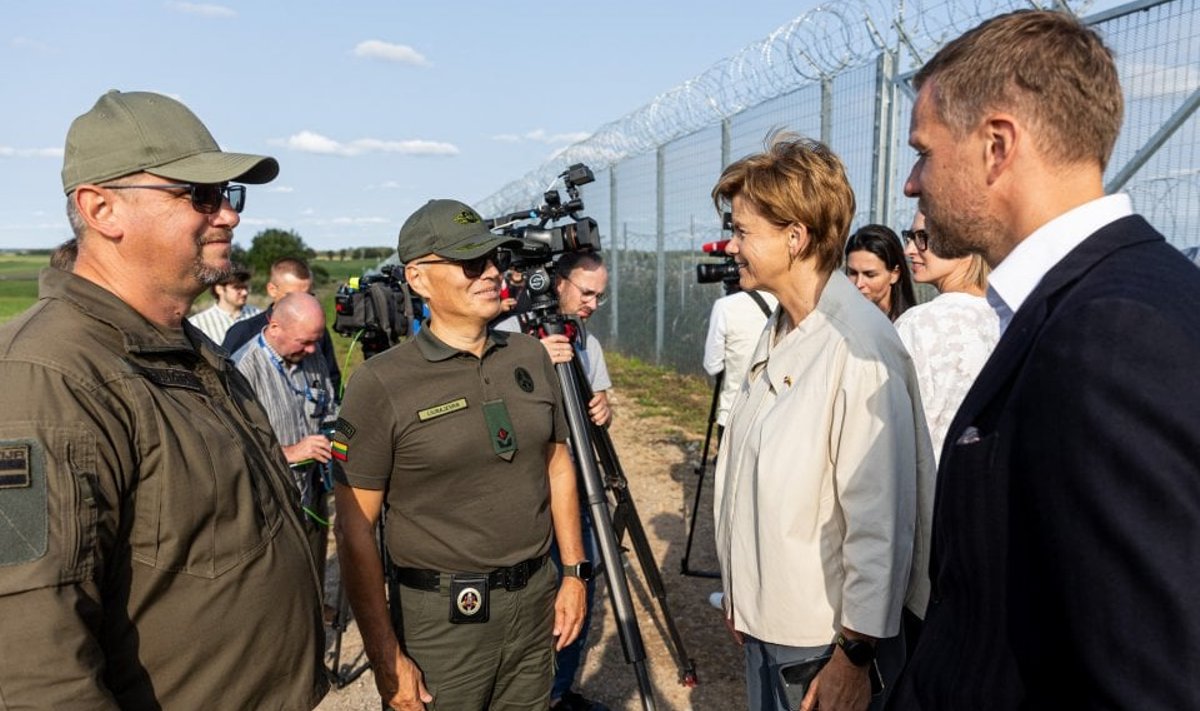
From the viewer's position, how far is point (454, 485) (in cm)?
231

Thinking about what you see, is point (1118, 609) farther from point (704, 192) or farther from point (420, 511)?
point (704, 192)

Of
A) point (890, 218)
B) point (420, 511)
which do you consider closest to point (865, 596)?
point (420, 511)

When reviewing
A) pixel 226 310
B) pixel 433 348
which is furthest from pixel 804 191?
pixel 226 310

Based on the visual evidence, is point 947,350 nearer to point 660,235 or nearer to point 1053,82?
point 1053,82

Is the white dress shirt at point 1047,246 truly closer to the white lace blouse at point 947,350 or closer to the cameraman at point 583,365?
the white lace blouse at point 947,350

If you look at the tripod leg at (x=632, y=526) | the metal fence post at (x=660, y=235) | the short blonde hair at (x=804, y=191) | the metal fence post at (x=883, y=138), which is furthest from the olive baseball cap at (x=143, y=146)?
the metal fence post at (x=660, y=235)

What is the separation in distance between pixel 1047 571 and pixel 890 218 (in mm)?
5763

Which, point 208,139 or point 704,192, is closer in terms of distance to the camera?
point 208,139

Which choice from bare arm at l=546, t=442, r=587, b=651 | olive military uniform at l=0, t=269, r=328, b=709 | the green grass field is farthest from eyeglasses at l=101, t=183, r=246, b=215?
the green grass field

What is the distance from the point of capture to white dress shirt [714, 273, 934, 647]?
5.85ft

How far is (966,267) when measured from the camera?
282cm

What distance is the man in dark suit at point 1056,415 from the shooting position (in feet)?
2.71

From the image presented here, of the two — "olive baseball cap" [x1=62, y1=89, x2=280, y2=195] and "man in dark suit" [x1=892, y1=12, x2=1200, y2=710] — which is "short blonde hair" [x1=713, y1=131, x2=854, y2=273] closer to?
"man in dark suit" [x1=892, y1=12, x2=1200, y2=710]

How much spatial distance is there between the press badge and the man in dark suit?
1.36m
